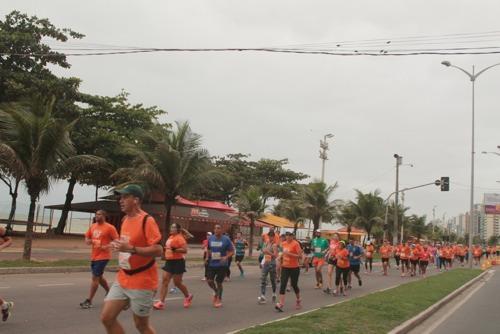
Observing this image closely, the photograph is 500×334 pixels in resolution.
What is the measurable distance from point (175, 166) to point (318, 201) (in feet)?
55.0

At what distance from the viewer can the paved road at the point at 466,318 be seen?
412 inches

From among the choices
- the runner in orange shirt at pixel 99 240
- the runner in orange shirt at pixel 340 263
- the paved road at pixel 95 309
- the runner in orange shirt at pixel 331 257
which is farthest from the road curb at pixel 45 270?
the runner in orange shirt at pixel 340 263

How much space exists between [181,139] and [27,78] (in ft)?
40.6

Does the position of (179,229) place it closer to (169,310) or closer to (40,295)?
(169,310)

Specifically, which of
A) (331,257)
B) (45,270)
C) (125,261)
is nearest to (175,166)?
(45,270)

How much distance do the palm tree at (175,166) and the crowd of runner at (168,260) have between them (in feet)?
17.5

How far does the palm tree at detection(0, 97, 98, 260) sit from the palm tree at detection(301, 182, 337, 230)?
22655 millimetres

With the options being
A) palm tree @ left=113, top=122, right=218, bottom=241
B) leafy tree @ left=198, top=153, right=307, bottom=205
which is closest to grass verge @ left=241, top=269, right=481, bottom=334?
palm tree @ left=113, top=122, right=218, bottom=241

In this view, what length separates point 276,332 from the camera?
316 inches

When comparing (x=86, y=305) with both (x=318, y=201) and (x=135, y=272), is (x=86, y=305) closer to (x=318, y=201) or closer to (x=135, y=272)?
(x=135, y=272)

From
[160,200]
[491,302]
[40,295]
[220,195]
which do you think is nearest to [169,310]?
[40,295]

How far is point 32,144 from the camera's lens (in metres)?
19.1

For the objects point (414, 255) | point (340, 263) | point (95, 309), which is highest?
point (414, 255)

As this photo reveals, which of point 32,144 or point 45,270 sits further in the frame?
point 32,144
